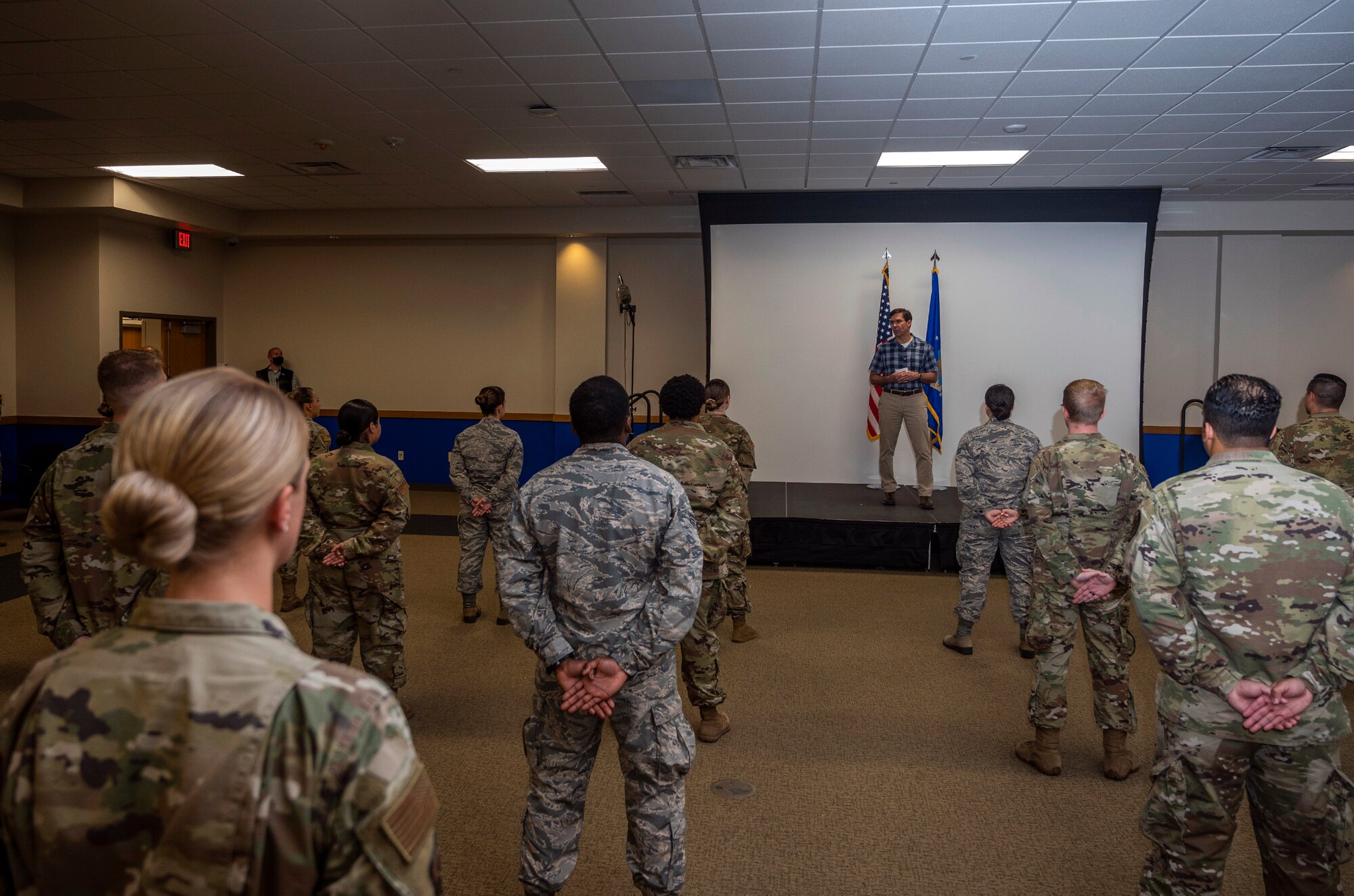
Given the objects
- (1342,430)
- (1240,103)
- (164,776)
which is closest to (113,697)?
(164,776)

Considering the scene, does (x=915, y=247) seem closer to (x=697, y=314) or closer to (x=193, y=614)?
(x=697, y=314)

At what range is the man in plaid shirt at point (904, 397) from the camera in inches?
315

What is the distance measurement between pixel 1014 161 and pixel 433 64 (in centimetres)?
493

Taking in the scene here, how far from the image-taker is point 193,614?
95 cm

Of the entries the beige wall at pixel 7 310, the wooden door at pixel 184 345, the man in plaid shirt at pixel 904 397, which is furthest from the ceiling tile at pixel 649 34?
the beige wall at pixel 7 310

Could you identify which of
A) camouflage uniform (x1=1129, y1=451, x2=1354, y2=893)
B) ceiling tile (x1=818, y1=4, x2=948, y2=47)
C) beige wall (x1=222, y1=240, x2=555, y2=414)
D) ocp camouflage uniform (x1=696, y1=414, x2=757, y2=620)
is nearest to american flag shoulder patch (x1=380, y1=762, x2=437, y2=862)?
camouflage uniform (x1=1129, y1=451, x2=1354, y2=893)

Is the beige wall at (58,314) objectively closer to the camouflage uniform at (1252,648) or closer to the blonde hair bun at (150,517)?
the blonde hair bun at (150,517)

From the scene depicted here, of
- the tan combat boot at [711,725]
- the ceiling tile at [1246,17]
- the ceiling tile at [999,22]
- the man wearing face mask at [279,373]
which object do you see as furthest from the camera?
the man wearing face mask at [279,373]

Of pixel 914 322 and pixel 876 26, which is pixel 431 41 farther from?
pixel 914 322

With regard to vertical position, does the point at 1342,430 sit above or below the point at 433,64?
below

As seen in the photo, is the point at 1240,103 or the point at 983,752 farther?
the point at 1240,103

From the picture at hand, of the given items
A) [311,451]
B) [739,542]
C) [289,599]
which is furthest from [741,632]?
[289,599]

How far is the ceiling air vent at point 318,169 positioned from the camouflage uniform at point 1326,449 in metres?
7.70

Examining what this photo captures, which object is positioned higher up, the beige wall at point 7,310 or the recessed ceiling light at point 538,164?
the recessed ceiling light at point 538,164
